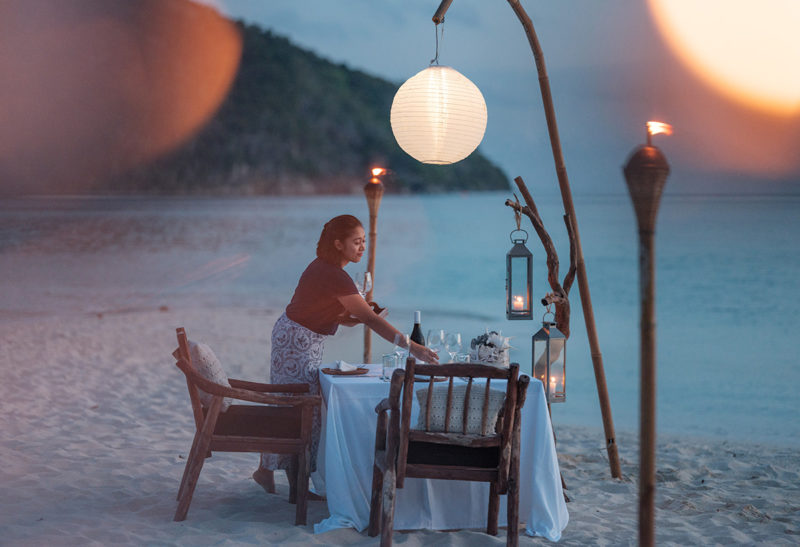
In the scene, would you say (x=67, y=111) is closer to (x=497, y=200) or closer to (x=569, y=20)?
(x=569, y=20)

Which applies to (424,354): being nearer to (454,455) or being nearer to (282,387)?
(454,455)

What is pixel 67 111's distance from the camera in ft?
125

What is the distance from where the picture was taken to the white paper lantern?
3658 mm

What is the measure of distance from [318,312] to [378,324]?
34cm

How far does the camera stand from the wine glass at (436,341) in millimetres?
3281

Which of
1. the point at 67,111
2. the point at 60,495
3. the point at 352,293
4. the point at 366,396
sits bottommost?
the point at 60,495

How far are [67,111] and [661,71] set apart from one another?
92.9ft

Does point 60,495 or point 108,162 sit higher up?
point 108,162

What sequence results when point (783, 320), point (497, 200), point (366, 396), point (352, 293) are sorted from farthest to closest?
point (497, 200) → point (783, 320) → point (352, 293) → point (366, 396)

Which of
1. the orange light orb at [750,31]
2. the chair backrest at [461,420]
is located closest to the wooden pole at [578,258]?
the chair backrest at [461,420]

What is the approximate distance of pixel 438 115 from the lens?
12.0ft

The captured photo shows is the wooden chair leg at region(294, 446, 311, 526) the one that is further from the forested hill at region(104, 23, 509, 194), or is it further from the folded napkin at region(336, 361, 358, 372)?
the forested hill at region(104, 23, 509, 194)

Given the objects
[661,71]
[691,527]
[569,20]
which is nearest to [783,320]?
[691,527]

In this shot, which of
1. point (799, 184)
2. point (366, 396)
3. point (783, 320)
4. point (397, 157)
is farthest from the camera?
point (397, 157)
